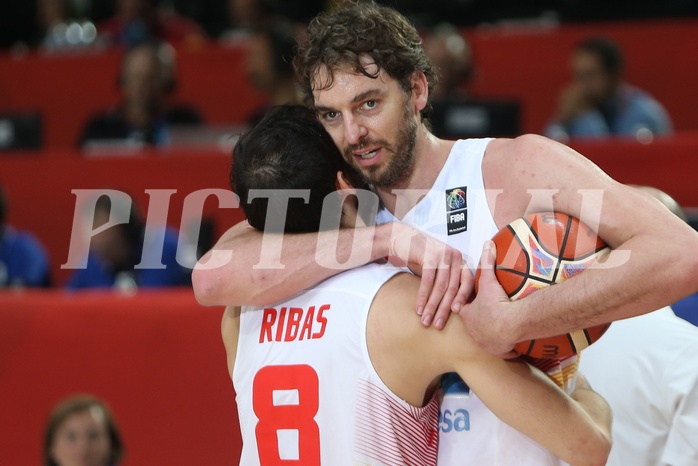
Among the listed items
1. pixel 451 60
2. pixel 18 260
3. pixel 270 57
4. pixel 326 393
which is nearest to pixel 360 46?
pixel 326 393

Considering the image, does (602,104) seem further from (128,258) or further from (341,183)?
(341,183)

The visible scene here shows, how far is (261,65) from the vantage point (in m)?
7.42

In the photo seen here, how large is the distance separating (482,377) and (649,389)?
1.09 m

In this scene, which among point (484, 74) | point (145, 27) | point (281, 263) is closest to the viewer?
point (281, 263)

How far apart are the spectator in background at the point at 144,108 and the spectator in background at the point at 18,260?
1.57 metres

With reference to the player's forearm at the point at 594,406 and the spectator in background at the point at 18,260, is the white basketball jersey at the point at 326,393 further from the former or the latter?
the spectator in background at the point at 18,260

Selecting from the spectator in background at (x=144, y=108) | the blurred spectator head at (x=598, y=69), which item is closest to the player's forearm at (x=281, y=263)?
the blurred spectator head at (x=598, y=69)

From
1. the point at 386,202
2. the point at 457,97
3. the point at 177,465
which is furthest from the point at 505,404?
the point at 457,97

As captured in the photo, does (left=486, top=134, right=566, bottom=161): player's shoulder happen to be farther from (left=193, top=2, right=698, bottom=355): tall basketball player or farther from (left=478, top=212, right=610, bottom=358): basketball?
(left=478, top=212, right=610, bottom=358): basketball

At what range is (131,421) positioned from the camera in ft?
15.5

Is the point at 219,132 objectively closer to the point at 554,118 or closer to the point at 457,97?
the point at 457,97

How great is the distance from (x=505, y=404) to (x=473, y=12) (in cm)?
773

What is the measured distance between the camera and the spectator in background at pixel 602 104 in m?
7.25

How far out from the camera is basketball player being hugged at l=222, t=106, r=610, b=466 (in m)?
2.57
